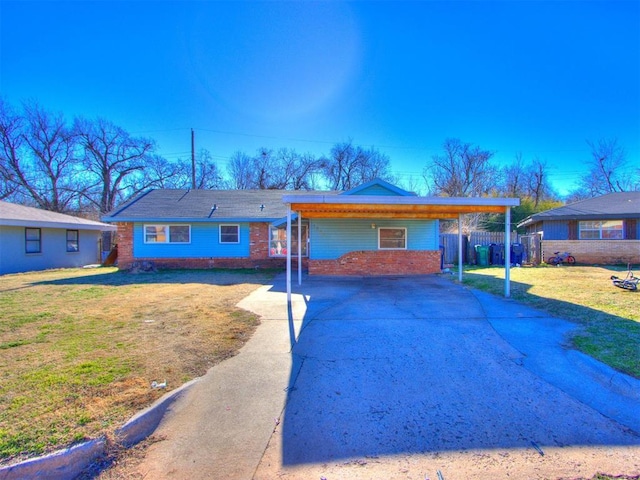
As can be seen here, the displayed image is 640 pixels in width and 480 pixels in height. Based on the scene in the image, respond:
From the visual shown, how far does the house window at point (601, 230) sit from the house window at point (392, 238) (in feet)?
36.1

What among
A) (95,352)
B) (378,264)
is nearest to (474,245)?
(378,264)

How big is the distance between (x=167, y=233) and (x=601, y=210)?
23003 mm

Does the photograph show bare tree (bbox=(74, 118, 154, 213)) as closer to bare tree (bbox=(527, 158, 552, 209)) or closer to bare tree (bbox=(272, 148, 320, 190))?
bare tree (bbox=(272, 148, 320, 190))

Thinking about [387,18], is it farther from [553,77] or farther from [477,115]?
[477,115]

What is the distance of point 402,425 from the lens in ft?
9.23

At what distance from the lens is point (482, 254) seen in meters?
17.1

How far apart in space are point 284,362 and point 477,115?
20757 millimetres

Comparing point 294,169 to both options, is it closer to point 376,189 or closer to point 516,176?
point 376,189

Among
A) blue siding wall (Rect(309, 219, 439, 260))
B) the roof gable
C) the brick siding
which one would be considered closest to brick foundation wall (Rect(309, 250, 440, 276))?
blue siding wall (Rect(309, 219, 439, 260))

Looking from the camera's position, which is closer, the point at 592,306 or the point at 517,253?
the point at 592,306

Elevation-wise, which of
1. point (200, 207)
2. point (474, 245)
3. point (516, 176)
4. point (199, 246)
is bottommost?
point (474, 245)

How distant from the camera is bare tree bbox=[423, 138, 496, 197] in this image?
35.8 metres

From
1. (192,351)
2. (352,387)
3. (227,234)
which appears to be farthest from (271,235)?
(352,387)

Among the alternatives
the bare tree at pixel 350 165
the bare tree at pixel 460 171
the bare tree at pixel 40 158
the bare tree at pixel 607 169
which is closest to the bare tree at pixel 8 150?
the bare tree at pixel 40 158
